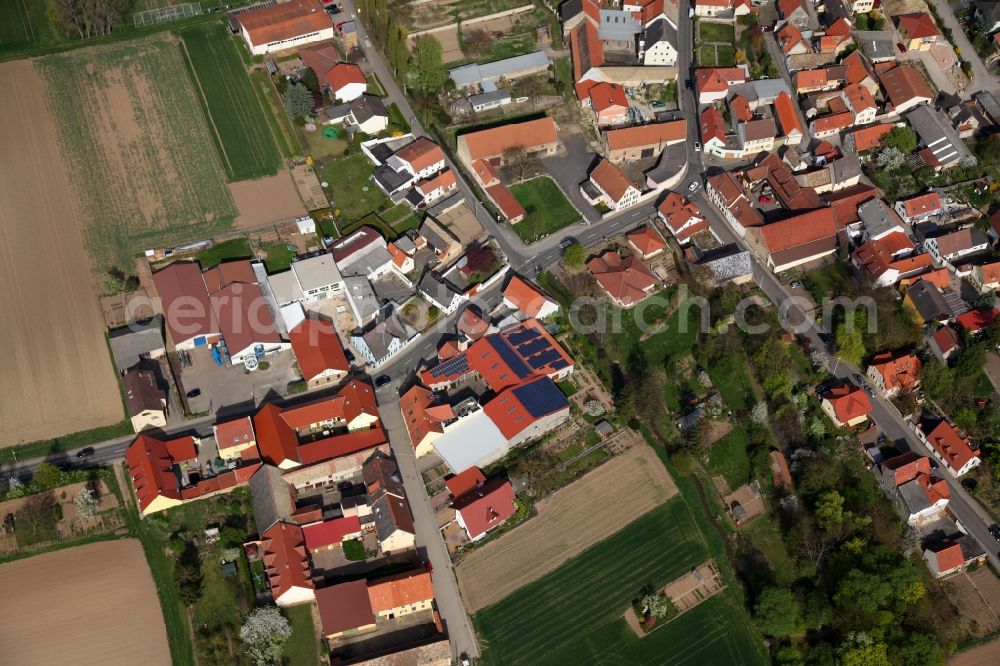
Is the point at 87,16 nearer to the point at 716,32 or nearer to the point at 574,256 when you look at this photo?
the point at 574,256

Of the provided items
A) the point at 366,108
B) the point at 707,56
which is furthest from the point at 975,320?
the point at 366,108

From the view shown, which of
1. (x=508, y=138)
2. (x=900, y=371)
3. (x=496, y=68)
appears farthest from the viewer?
(x=496, y=68)

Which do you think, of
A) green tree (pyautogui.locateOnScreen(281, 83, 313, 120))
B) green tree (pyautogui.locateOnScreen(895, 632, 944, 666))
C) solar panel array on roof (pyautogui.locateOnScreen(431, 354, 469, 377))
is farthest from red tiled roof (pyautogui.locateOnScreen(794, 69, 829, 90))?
green tree (pyautogui.locateOnScreen(895, 632, 944, 666))

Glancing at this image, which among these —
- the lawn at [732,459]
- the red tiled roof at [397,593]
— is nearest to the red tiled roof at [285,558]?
the red tiled roof at [397,593]

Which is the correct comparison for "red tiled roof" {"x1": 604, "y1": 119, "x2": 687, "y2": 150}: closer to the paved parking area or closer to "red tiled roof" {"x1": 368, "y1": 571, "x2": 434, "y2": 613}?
the paved parking area

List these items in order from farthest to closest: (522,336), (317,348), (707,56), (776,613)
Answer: (707,56)
(522,336)
(317,348)
(776,613)

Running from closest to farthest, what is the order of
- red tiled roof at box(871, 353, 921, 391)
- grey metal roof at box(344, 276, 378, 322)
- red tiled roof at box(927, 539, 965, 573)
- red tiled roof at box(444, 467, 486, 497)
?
red tiled roof at box(927, 539, 965, 573)
red tiled roof at box(444, 467, 486, 497)
red tiled roof at box(871, 353, 921, 391)
grey metal roof at box(344, 276, 378, 322)

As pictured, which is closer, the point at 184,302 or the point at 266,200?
the point at 184,302
